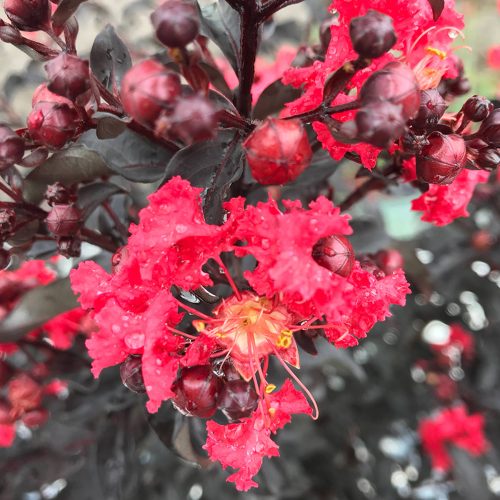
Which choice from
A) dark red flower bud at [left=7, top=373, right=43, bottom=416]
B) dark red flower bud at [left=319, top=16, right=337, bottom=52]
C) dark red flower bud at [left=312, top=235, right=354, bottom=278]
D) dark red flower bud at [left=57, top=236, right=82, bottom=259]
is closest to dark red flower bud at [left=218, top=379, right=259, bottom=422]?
dark red flower bud at [left=312, top=235, right=354, bottom=278]

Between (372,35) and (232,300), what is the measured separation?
348 millimetres

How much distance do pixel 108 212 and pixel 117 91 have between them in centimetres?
25

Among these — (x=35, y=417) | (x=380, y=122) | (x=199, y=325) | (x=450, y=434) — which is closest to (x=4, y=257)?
(x=199, y=325)

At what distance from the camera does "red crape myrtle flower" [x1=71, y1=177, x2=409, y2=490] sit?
58 centimetres

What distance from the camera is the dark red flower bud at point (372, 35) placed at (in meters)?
0.54

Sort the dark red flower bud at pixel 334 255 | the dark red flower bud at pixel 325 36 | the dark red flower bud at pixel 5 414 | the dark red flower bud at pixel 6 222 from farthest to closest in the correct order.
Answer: the dark red flower bud at pixel 5 414 → the dark red flower bud at pixel 325 36 → the dark red flower bud at pixel 6 222 → the dark red flower bud at pixel 334 255

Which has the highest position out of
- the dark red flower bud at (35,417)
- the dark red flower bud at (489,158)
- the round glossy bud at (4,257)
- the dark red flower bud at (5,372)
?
the dark red flower bud at (489,158)

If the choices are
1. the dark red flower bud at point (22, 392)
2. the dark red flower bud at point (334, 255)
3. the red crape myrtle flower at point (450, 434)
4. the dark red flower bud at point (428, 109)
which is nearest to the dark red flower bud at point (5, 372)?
the dark red flower bud at point (22, 392)

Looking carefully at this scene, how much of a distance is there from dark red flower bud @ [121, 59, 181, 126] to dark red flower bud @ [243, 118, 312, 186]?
0.09 metres

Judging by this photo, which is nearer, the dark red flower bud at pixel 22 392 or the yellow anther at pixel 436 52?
the yellow anther at pixel 436 52

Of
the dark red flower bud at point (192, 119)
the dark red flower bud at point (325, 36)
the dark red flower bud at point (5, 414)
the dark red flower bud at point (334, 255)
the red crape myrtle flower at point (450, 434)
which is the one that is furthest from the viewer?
the red crape myrtle flower at point (450, 434)

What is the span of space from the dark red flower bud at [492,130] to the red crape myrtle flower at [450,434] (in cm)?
136

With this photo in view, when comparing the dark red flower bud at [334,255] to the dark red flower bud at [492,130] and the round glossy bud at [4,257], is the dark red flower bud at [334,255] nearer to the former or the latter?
the dark red flower bud at [492,130]

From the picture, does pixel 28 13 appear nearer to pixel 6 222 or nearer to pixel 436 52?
pixel 6 222
